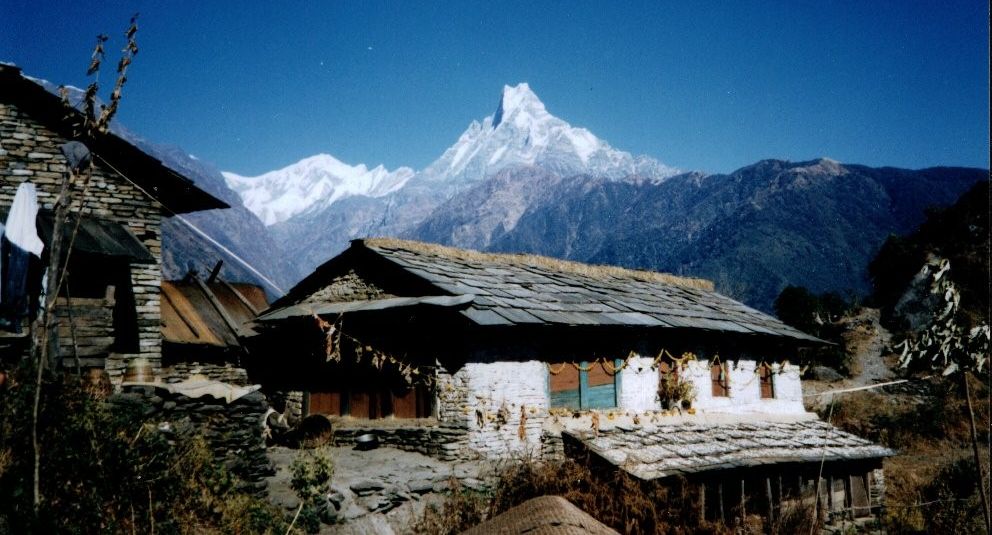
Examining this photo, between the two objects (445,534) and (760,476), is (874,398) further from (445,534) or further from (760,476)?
(445,534)

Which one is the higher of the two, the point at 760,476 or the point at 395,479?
the point at 395,479

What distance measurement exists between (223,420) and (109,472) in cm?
212

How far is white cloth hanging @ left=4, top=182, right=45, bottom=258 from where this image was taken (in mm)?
8305

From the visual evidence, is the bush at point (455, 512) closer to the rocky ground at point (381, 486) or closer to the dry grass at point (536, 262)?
the rocky ground at point (381, 486)

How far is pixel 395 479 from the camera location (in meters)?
9.16

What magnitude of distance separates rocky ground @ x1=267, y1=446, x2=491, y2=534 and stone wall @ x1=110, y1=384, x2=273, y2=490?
0.62 meters

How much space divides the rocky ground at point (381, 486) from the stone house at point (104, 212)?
444cm

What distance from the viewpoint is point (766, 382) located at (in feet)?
56.6

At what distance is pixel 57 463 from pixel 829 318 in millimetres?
41626

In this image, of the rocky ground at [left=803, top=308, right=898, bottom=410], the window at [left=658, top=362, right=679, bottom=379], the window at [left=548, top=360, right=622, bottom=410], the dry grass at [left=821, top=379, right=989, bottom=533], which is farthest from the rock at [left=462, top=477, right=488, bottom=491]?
the rocky ground at [left=803, top=308, right=898, bottom=410]

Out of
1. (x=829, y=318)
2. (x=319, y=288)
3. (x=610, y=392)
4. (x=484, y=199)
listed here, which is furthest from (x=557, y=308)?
(x=484, y=199)

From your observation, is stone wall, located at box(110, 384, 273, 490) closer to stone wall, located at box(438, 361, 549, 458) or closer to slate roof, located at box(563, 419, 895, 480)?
stone wall, located at box(438, 361, 549, 458)

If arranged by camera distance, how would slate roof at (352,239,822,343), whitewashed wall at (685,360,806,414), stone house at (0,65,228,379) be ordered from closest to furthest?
stone house at (0,65,228,379)
slate roof at (352,239,822,343)
whitewashed wall at (685,360,806,414)

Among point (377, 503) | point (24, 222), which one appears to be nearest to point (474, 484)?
point (377, 503)
